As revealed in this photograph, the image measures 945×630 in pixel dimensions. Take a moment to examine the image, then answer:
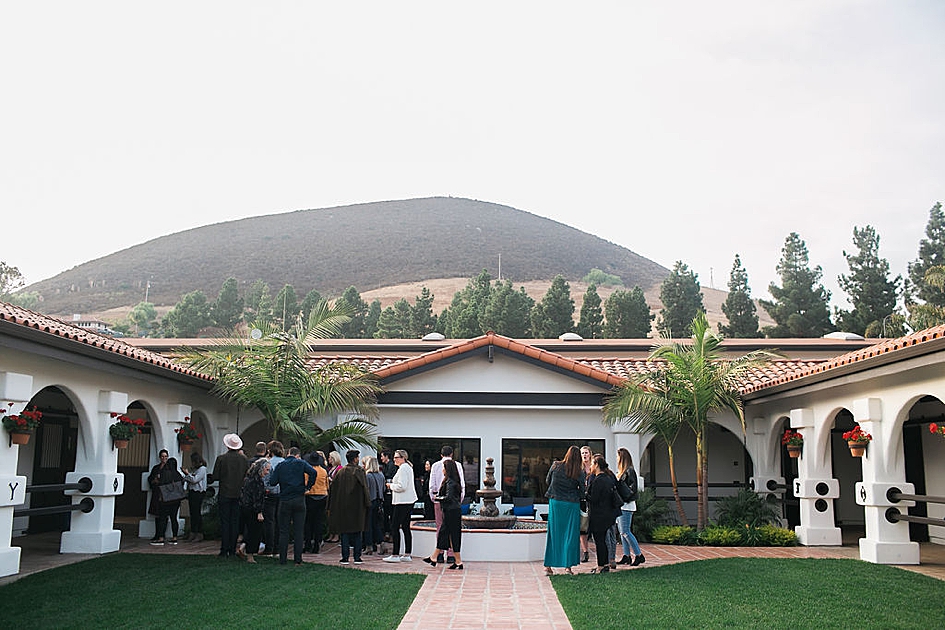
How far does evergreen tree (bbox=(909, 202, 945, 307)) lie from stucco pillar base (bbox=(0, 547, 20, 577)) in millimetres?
39452

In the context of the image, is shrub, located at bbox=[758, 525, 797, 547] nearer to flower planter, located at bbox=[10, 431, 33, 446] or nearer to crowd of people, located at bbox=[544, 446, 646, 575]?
crowd of people, located at bbox=[544, 446, 646, 575]

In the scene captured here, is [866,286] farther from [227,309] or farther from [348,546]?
[227,309]

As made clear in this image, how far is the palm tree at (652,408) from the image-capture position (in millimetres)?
15328

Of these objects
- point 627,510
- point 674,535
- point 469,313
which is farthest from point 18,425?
point 469,313

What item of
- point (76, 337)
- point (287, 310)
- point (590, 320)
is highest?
point (287, 310)

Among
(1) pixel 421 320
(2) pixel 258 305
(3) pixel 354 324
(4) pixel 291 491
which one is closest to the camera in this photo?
(4) pixel 291 491

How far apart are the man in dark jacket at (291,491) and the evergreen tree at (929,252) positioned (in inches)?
1439

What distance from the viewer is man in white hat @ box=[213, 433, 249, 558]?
11977 millimetres

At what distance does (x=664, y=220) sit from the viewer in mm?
48312

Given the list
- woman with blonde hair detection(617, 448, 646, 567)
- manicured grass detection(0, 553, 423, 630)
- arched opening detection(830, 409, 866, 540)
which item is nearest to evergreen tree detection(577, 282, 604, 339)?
arched opening detection(830, 409, 866, 540)

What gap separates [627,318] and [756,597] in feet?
114

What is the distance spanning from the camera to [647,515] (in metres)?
15.4

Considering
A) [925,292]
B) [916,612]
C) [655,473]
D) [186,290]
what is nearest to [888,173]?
[655,473]

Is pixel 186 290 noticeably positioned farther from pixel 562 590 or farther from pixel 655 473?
pixel 562 590
